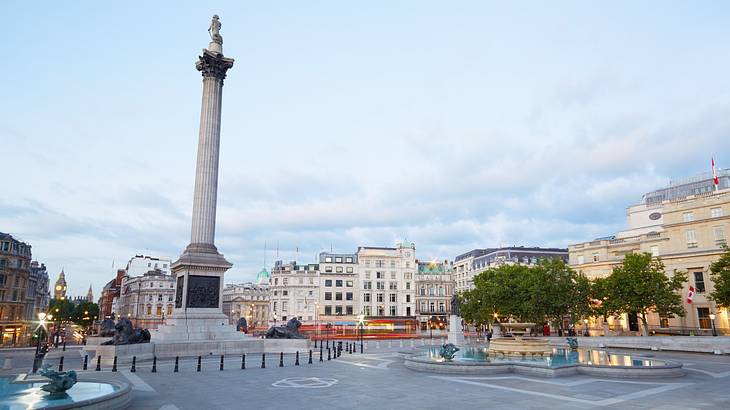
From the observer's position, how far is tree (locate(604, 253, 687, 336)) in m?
49.0

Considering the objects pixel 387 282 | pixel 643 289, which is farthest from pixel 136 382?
pixel 387 282

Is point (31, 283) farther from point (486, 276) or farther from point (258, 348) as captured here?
point (486, 276)

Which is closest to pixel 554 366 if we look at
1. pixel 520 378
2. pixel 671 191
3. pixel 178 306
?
pixel 520 378

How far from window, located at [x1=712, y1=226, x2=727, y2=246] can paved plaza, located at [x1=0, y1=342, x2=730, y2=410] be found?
1374 inches

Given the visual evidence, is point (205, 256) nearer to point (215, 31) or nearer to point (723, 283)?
point (215, 31)

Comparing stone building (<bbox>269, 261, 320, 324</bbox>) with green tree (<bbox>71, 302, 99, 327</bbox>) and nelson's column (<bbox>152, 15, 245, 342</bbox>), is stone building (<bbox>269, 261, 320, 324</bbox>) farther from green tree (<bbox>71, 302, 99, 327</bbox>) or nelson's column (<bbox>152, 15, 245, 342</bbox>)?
nelson's column (<bbox>152, 15, 245, 342</bbox>)

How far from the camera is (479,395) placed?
1758 cm

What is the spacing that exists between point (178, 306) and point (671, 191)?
8385 centimetres

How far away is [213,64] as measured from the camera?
4459 centimetres

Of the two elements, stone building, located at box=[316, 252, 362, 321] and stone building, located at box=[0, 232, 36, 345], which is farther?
stone building, located at box=[316, 252, 362, 321]

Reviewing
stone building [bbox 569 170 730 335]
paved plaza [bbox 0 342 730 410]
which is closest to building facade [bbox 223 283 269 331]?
stone building [bbox 569 170 730 335]

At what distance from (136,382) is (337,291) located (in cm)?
7839

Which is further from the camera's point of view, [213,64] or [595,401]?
[213,64]

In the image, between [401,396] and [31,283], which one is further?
[31,283]
